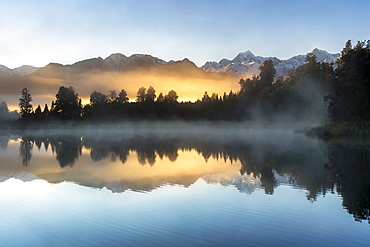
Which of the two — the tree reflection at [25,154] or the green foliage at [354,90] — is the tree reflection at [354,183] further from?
the green foliage at [354,90]

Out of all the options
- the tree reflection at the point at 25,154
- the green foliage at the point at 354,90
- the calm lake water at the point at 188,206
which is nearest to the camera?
the calm lake water at the point at 188,206

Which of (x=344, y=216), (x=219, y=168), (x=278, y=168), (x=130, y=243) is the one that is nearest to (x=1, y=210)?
(x=130, y=243)

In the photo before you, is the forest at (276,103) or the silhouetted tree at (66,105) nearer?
the forest at (276,103)


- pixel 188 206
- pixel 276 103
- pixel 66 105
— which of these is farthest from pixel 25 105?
pixel 188 206

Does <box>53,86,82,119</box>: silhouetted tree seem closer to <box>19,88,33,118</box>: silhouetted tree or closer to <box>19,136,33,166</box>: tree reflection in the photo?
<box>19,88,33,118</box>: silhouetted tree

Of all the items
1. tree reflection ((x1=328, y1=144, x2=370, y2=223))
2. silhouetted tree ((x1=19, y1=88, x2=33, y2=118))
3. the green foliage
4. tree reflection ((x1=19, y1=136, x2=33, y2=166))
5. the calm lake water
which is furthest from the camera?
silhouetted tree ((x1=19, y1=88, x2=33, y2=118))

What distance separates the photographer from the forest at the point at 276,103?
7444 centimetres

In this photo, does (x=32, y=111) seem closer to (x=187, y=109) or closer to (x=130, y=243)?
(x=187, y=109)

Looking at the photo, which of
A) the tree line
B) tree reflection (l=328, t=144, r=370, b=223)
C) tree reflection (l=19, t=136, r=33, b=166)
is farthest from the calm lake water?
the tree line

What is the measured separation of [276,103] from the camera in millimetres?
121938

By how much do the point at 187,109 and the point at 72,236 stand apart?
174892 millimetres

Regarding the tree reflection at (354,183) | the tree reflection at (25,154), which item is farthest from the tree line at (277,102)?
the tree reflection at (25,154)

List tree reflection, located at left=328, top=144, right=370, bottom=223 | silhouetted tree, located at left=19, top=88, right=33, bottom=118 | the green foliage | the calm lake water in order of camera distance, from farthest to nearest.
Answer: silhouetted tree, located at left=19, top=88, right=33, bottom=118 < the green foliage < tree reflection, located at left=328, top=144, right=370, bottom=223 < the calm lake water

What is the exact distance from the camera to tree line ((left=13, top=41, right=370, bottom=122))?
244 feet
